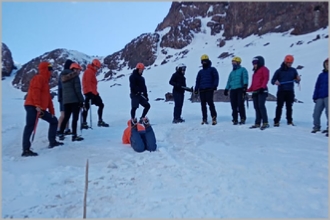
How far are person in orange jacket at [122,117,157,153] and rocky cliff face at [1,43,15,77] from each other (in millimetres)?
92469

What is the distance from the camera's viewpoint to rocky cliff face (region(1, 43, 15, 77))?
8625 cm

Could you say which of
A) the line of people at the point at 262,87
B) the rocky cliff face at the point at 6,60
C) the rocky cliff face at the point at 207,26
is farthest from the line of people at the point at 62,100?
the rocky cliff face at the point at 6,60

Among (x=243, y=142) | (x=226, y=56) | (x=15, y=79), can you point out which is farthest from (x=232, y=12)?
(x=243, y=142)

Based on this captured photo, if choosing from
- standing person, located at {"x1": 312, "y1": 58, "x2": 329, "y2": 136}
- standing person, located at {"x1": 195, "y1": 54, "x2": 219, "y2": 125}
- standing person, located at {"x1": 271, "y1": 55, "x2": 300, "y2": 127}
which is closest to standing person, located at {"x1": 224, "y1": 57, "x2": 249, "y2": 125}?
standing person, located at {"x1": 195, "y1": 54, "x2": 219, "y2": 125}

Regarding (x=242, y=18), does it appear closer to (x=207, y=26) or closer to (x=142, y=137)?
(x=207, y=26)

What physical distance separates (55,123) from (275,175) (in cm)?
424

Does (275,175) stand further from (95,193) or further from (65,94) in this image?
(65,94)

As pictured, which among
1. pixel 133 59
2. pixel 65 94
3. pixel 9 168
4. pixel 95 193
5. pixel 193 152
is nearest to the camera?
pixel 95 193

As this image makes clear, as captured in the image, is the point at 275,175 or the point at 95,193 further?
the point at 275,175

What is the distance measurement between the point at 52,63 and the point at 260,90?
80.2m

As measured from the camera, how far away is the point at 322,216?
2.74 meters

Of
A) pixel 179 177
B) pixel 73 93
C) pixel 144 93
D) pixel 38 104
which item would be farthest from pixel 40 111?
pixel 144 93

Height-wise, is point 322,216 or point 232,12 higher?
point 232,12

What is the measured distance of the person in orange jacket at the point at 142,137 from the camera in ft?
17.3
